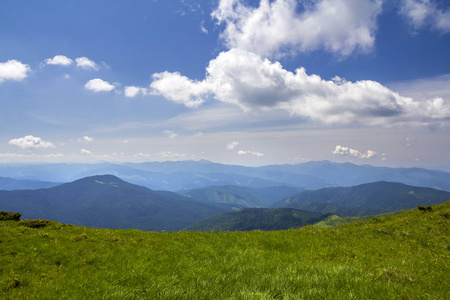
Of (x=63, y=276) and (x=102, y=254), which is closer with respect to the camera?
(x=63, y=276)

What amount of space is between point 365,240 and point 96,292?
14.6m

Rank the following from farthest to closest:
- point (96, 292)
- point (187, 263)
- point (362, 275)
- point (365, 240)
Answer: point (365, 240), point (187, 263), point (362, 275), point (96, 292)

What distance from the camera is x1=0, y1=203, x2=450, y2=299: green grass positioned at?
6.44 meters

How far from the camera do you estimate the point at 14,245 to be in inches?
412

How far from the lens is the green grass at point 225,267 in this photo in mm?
6441

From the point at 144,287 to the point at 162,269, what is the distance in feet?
6.02

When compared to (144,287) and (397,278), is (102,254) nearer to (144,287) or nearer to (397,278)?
(144,287)

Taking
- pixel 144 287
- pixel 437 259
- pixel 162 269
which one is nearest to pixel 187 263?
pixel 162 269

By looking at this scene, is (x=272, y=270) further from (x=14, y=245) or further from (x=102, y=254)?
(x=14, y=245)

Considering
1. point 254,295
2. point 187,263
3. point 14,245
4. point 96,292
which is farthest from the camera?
point 14,245

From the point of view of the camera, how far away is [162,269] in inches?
348

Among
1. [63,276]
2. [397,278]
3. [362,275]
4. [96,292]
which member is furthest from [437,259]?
[63,276]

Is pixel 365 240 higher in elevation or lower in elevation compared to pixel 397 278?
lower

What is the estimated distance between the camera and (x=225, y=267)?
8.81 meters
